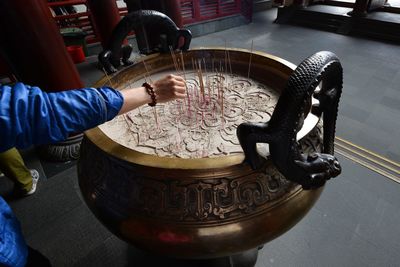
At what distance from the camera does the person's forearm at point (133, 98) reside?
752 millimetres

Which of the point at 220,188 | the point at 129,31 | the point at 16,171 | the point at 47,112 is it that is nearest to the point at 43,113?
the point at 47,112

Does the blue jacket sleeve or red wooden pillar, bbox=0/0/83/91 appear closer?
the blue jacket sleeve

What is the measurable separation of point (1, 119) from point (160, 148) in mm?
538

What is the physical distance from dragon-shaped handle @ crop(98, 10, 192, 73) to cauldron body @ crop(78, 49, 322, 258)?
626mm

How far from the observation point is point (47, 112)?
0.61m

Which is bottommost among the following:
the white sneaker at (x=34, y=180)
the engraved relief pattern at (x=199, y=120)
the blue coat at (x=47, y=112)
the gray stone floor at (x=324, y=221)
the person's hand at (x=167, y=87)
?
the gray stone floor at (x=324, y=221)

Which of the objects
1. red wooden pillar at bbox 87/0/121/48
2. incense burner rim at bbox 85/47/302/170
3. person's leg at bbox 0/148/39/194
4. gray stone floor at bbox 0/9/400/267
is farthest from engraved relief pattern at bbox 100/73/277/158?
red wooden pillar at bbox 87/0/121/48

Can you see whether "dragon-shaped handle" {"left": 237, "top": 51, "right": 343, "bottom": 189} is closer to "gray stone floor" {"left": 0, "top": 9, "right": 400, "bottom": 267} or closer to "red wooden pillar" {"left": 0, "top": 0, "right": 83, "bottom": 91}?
"gray stone floor" {"left": 0, "top": 9, "right": 400, "bottom": 267}

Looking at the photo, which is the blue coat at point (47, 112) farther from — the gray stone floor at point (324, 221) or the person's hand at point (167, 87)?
the gray stone floor at point (324, 221)

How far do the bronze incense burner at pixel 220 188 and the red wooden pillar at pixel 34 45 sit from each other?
156 cm

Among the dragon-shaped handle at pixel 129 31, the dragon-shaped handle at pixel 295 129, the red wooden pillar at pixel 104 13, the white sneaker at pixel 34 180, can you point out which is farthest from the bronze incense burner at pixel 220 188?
the red wooden pillar at pixel 104 13

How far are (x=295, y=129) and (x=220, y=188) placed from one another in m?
0.27

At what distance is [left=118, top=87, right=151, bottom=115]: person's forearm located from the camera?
752mm

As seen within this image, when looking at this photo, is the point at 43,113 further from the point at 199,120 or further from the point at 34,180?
the point at 34,180
